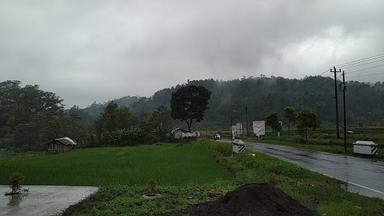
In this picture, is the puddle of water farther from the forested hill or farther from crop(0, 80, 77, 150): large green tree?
the forested hill

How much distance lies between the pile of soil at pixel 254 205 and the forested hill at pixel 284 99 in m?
106

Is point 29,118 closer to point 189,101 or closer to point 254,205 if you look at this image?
point 189,101

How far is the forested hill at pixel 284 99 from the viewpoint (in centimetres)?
12256

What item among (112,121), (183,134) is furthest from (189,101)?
(112,121)

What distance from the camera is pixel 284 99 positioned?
133m

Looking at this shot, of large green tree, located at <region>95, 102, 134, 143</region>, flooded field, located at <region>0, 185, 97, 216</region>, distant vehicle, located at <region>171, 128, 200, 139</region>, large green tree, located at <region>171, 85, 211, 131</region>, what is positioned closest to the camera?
flooded field, located at <region>0, 185, 97, 216</region>

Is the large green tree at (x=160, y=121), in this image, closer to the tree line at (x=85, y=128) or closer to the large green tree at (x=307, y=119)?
the tree line at (x=85, y=128)

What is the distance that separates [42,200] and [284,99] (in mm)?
121175

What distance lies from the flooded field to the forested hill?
323 ft

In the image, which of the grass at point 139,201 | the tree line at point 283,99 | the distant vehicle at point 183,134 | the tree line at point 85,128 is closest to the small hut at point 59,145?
the tree line at point 85,128

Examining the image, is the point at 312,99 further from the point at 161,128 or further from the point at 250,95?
the point at 161,128

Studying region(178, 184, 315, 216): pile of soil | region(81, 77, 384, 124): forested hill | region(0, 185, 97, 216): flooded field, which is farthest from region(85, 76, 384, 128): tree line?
region(178, 184, 315, 216): pile of soil

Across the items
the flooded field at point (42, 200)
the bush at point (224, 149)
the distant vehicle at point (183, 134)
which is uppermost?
the distant vehicle at point (183, 134)

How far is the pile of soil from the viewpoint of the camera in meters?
9.77
